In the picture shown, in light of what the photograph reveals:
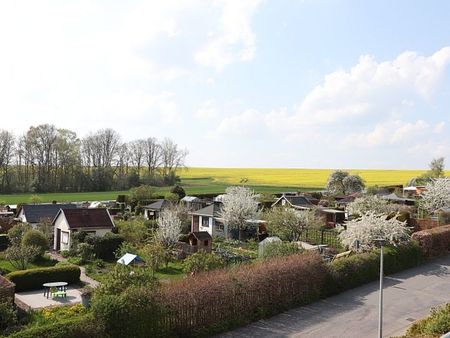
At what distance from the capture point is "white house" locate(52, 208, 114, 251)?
3834 cm

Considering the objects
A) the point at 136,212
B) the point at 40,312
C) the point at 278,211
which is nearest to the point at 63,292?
the point at 40,312

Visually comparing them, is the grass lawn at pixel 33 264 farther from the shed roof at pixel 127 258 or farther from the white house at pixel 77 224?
the shed roof at pixel 127 258

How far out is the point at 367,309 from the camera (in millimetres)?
20594

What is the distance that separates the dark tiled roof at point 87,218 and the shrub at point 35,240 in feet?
9.88

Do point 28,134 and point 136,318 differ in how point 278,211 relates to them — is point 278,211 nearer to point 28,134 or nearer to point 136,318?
point 136,318

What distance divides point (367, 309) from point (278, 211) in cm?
1920

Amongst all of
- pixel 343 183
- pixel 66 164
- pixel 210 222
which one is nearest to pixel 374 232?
pixel 210 222

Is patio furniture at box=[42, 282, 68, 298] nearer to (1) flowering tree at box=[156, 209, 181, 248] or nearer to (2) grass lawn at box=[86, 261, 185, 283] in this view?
(2) grass lawn at box=[86, 261, 185, 283]

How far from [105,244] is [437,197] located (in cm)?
3457

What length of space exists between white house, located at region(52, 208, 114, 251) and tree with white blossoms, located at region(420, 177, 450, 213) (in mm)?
33295

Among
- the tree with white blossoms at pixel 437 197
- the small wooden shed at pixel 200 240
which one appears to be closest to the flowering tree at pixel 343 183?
the tree with white blossoms at pixel 437 197

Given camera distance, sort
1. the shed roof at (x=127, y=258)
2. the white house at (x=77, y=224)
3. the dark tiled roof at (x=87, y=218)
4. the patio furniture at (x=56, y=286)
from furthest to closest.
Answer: the dark tiled roof at (x=87, y=218) < the white house at (x=77, y=224) < the shed roof at (x=127, y=258) < the patio furniture at (x=56, y=286)

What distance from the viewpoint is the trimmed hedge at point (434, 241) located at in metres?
30.7

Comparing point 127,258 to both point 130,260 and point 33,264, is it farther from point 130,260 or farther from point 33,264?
point 33,264
